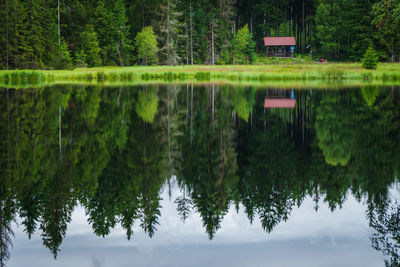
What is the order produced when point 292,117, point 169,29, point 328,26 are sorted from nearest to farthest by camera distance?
point 292,117, point 169,29, point 328,26

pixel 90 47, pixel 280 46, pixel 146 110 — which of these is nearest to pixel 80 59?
pixel 90 47

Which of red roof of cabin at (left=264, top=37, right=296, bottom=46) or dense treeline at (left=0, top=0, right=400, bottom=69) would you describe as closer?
dense treeline at (left=0, top=0, right=400, bottom=69)

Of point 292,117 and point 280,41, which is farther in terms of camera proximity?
point 280,41

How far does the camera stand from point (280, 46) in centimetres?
10225

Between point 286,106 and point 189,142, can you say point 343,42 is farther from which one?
point 189,142

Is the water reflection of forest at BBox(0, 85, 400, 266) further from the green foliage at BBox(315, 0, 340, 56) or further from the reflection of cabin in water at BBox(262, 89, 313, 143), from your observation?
the green foliage at BBox(315, 0, 340, 56)

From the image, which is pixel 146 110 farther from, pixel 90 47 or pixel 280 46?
pixel 280 46

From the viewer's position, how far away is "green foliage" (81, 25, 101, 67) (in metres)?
78.2

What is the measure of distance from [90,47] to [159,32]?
1823 cm

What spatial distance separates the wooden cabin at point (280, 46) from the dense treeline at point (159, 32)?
5699 millimetres

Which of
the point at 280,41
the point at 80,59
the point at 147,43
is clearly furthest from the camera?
the point at 280,41

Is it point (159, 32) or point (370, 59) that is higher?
point (159, 32)

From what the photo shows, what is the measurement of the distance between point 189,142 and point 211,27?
267ft

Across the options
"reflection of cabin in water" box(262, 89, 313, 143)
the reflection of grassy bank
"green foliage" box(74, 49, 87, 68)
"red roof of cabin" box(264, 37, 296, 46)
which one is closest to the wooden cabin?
"red roof of cabin" box(264, 37, 296, 46)
